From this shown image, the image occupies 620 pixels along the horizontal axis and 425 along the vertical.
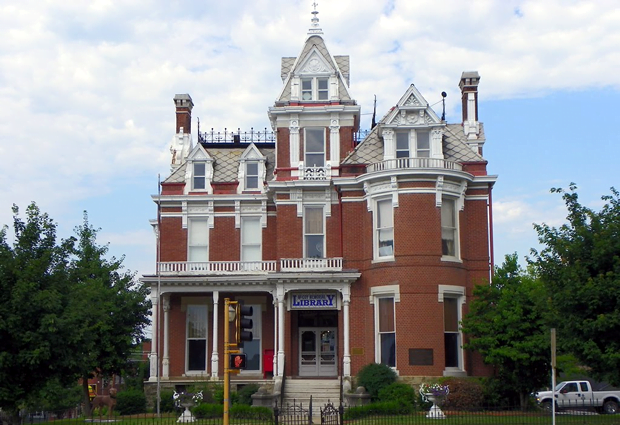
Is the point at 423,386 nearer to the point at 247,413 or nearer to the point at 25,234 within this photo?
the point at 247,413

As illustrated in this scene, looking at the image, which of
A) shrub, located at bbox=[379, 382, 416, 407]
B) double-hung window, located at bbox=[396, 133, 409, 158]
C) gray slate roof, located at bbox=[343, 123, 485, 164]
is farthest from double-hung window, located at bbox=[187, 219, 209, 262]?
shrub, located at bbox=[379, 382, 416, 407]

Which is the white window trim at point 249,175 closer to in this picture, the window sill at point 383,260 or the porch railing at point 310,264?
the porch railing at point 310,264

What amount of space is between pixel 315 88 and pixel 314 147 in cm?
278

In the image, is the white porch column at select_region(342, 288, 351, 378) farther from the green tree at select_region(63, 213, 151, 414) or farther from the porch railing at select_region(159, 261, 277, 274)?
the green tree at select_region(63, 213, 151, 414)

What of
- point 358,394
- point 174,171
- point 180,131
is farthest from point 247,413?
point 180,131

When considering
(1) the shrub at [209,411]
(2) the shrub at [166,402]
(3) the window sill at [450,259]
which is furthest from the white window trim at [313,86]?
(1) the shrub at [209,411]

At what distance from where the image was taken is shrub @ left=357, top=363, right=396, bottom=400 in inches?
1341

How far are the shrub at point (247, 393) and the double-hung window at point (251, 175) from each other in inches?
395

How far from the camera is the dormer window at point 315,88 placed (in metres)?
39.7

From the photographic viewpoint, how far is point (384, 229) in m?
36.5

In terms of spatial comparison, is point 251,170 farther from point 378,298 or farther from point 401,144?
A: point 378,298

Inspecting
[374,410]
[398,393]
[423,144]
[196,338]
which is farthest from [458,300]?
[196,338]

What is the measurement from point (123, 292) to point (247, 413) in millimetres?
12842

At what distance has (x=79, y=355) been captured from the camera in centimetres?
2448
